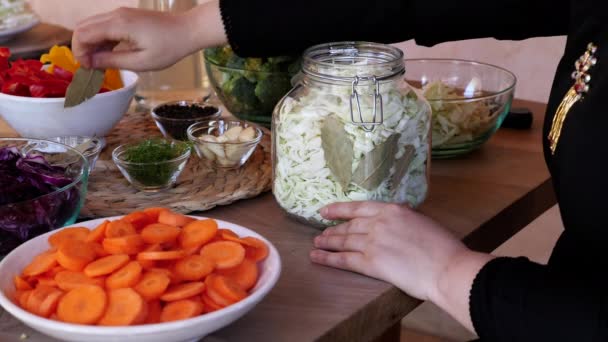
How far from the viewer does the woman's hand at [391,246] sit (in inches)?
36.5

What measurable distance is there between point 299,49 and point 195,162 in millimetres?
238

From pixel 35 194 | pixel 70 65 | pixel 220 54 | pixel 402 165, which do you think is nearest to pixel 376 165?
pixel 402 165

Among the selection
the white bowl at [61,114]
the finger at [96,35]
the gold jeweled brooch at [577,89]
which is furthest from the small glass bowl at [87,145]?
the gold jeweled brooch at [577,89]

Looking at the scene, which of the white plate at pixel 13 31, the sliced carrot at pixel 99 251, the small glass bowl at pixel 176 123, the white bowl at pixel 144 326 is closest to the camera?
the white bowl at pixel 144 326

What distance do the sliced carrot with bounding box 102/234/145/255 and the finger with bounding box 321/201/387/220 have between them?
0.89ft

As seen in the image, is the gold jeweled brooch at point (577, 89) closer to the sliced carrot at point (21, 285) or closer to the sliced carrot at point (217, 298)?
the sliced carrot at point (217, 298)

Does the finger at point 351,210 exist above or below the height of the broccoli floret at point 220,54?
below

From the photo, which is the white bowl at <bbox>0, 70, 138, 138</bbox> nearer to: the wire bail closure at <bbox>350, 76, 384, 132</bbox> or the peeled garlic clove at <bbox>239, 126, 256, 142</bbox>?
the peeled garlic clove at <bbox>239, 126, 256, 142</bbox>

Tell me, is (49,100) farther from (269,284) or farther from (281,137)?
(269,284)

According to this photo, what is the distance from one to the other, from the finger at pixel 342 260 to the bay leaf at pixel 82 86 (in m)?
0.48

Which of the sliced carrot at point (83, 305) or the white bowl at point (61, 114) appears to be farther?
the white bowl at point (61, 114)

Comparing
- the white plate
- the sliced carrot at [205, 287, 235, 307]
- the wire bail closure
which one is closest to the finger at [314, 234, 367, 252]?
the wire bail closure

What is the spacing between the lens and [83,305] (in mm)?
764

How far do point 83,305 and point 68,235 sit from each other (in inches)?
5.9
